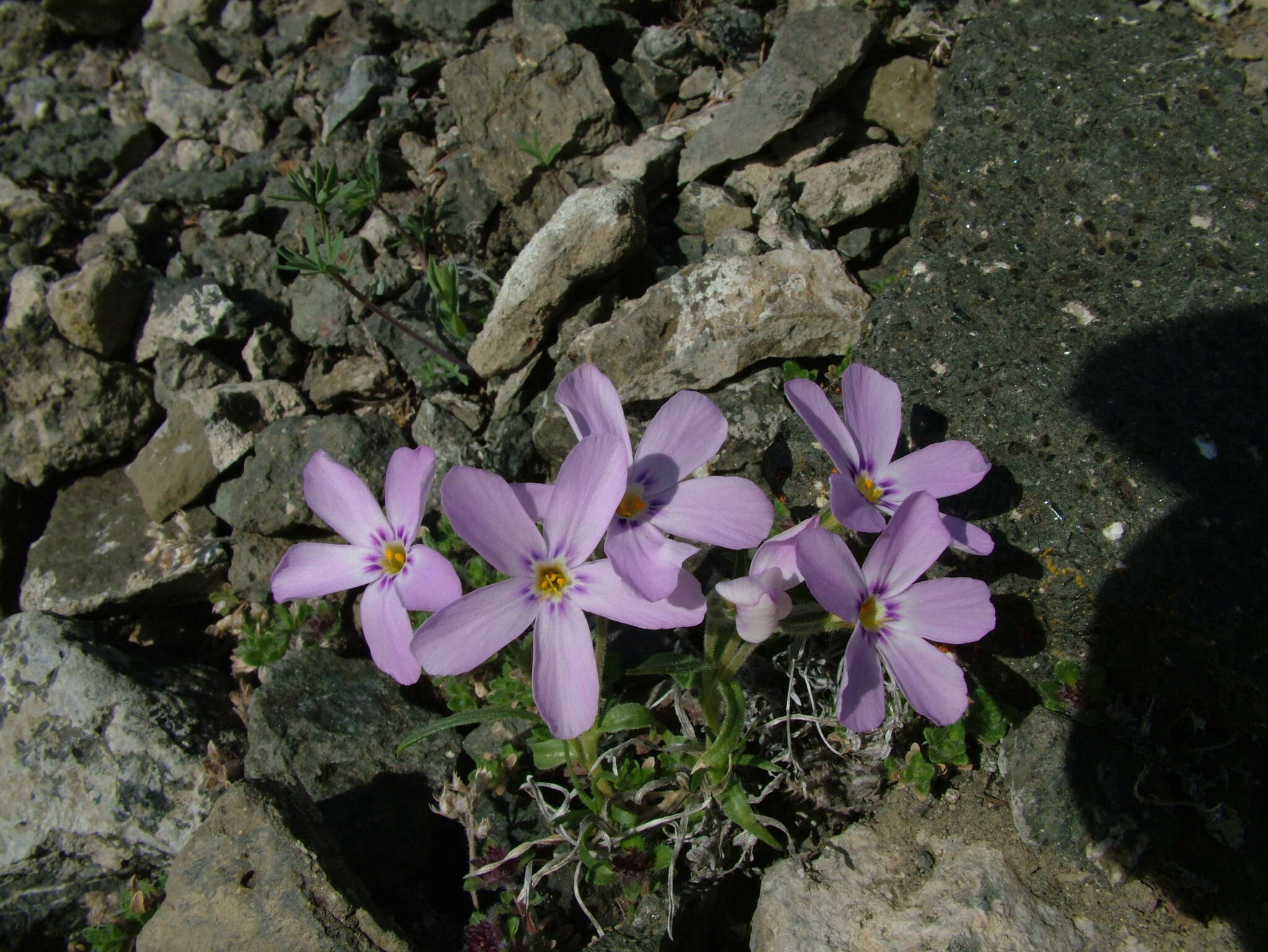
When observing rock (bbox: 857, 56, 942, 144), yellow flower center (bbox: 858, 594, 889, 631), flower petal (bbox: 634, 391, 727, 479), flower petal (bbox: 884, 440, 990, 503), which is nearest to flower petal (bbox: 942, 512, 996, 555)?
flower petal (bbox: 884, 440, 990, 503)

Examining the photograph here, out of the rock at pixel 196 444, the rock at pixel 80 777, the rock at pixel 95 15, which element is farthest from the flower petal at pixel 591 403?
the rock at pixel 95 15

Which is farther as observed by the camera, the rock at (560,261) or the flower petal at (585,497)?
the rock at (560,261)

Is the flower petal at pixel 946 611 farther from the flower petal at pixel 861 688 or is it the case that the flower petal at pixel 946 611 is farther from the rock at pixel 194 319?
the rock at pixel 194 319

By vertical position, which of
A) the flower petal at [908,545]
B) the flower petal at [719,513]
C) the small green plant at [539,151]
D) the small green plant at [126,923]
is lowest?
the small green plant at [126,923]

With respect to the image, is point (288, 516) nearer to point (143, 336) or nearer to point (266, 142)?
point (143, 336)

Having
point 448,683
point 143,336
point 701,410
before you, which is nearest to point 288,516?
point 448,683

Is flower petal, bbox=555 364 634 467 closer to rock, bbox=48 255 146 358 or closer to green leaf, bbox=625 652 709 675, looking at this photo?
green leaf, bbox=625 652 709 675

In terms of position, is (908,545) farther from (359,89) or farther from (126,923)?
(359,89)
